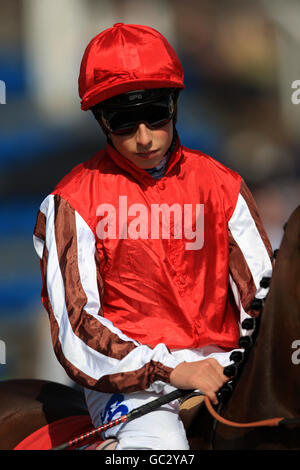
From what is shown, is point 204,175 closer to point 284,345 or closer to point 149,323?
point 149,323

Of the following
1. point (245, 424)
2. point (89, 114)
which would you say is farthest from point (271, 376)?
point (89, 114)

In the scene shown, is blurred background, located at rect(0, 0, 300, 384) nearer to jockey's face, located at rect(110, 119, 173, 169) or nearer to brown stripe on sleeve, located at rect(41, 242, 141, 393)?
jockey's face, located at rect(110, 119, 173, 169)

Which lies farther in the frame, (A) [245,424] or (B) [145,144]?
(B) [145,144]

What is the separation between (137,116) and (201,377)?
0.84 meters

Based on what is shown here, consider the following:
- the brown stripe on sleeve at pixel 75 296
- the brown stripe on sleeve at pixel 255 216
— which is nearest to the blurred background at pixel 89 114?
the brown stripe on sleeve at pixel 255 216

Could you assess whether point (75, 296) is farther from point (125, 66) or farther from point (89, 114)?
point (89, 114)

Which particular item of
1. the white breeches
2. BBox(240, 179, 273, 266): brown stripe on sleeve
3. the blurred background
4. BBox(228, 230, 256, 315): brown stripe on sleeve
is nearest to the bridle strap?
the white breeches

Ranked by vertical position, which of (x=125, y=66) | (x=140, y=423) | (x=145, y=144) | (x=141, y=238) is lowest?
(x=140, y=423)

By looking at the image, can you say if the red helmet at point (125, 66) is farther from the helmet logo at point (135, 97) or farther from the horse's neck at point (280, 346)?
the horse's neck at point (280, 346)

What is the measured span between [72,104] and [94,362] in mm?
2491

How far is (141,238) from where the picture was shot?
2.28 metres

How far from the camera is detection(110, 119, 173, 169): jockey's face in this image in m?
2.18

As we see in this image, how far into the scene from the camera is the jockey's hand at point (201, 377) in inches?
70.0

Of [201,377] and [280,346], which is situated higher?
[280,346]
